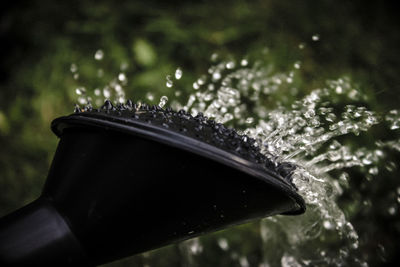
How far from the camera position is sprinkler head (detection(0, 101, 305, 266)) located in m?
0.54

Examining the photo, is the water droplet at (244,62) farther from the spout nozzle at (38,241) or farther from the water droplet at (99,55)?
the spout nozzle at (38,241)

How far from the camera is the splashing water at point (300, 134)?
1.00 meters

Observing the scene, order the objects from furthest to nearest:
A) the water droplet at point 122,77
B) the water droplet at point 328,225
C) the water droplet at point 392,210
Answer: the water droplet at point 122,77
the water droplet at point 392,210
the water droplet at point 328,225

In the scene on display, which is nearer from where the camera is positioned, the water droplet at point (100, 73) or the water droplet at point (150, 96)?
the water droplet at point (150, 96)

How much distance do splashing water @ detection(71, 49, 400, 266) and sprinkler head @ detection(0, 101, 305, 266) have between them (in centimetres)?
12

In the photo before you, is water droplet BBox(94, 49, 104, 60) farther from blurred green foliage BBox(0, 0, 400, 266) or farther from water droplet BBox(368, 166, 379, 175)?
water droplet BBox(368, 166, 379, 175)

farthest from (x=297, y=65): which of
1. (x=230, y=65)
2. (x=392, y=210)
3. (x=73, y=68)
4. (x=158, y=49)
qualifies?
(x=73, y=68)

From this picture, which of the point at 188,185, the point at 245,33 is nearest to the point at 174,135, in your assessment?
the point at 188,185

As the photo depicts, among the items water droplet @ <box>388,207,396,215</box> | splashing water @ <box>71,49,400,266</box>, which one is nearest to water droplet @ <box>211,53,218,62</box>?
splashing water @ <box>71,49,400,266</box>

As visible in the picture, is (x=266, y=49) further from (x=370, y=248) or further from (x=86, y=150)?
(x=86, y=150)

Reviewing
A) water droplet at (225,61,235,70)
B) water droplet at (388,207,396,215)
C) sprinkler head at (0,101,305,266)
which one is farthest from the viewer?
water droplet at (388,207,396,215)

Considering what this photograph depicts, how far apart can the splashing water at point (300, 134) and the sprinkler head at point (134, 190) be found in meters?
0.12

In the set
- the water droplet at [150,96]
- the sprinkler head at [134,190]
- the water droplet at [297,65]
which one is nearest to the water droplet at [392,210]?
the water droplet at [297,65]

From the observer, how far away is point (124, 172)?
57 centimetres
